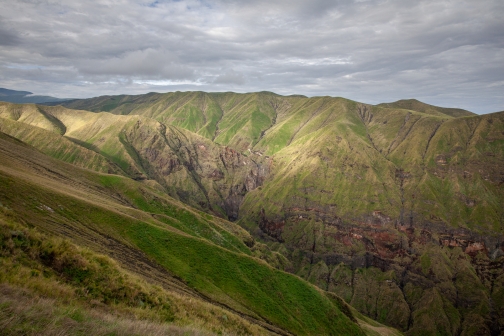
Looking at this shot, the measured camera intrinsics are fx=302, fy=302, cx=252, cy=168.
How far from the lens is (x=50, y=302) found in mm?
16797

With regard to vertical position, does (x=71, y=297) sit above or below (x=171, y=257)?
above

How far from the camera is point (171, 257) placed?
69438 millimetres

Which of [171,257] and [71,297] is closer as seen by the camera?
[71,297]

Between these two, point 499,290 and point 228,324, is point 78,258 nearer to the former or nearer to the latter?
point 228,324

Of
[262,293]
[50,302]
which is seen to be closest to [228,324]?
[50,302]

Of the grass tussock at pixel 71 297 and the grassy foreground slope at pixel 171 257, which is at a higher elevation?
the grass tussock at pixel 71 297

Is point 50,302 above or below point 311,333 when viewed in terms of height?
above

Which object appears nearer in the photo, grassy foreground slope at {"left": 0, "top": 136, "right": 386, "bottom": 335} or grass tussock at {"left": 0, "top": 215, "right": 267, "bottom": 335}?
grass tussock at {"left": 0, "top": 215, "right": 267, "bottom": 335}

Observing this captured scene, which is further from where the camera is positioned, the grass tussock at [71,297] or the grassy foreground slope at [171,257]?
the grassy foreground slope at [171,257]

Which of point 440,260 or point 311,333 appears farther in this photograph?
point 440,260

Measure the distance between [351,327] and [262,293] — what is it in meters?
27.2

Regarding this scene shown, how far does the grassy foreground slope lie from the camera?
55312mm

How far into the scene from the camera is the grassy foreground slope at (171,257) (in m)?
55.3

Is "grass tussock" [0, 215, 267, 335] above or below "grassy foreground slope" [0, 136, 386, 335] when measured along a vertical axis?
above
